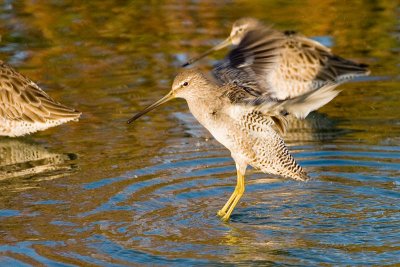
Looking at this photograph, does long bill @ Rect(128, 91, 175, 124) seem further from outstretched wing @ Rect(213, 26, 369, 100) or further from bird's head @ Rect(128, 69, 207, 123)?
outstretched wing @ Rect(213, 26, 369, 100)

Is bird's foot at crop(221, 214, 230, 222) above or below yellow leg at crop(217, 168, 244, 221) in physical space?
below

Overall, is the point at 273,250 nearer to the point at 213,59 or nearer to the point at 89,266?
the point at 89,266

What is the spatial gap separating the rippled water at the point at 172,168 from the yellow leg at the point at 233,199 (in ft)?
0.26

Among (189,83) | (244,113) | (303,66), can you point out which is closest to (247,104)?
(244,113)

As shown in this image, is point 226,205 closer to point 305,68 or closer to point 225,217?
point 225,217

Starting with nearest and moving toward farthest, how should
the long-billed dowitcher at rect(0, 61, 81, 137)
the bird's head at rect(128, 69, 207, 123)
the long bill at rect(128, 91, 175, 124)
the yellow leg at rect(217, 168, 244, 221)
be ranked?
the bird's head at rect(128, 69, 207, 123), the long bill at rect(128, 91, 175, 124), the yellow leg at rect(217, 168, 244, 221), the long-billed dowitcher at rect(0, 61, 81, 137)

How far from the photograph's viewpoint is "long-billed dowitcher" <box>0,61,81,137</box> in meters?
9.28

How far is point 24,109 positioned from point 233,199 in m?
2.81

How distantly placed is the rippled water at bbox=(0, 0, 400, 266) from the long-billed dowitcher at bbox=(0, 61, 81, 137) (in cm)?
15

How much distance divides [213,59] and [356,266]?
5941 mm

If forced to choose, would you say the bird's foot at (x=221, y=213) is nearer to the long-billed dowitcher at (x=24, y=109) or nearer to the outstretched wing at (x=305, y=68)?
the outstretched wing at (x=305, y=68)

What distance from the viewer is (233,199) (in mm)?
7352

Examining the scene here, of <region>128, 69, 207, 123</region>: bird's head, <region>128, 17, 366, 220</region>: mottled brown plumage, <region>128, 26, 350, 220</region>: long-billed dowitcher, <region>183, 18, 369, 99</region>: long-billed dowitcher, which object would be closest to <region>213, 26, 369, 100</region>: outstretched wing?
<region>183, 18, 369, 99</region>: long-billed dowitcher

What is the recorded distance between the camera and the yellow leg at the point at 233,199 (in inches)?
282
